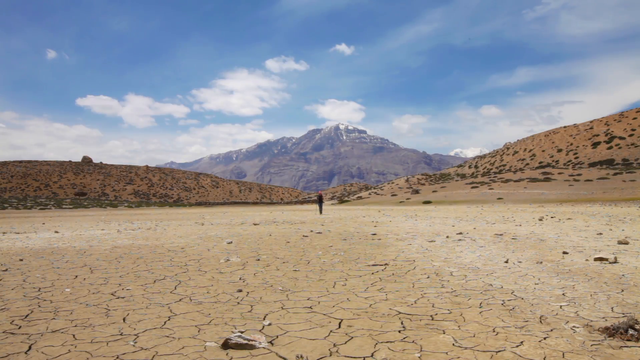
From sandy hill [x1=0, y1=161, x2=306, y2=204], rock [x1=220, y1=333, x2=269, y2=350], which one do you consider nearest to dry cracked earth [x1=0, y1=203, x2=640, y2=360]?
rock [x1=220, y1=333, x2=269, y2=350]

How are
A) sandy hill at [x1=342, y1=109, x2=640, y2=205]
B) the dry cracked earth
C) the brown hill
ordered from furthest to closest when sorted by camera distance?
the brown hill < sandy hill at [x1=342, y1=109, x2=640, y2=205] < the dry cracked earth

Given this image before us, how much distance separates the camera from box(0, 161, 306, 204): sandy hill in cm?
5656

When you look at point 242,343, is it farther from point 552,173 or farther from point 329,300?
point 552,173

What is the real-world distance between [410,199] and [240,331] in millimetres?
34249

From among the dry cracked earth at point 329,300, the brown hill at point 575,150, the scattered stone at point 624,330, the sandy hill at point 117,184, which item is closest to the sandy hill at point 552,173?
the brown hill at point 575,150

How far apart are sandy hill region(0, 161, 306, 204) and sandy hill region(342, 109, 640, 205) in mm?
33567

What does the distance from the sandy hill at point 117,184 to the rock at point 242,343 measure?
59795 millimetres

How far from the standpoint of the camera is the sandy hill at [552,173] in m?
30.3

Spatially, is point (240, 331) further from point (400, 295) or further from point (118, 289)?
point (118, 289)

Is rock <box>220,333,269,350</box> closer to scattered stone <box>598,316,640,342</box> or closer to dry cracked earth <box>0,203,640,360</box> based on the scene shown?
dry cracked earth <box>0,203,640,360</box>

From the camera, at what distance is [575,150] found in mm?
45781

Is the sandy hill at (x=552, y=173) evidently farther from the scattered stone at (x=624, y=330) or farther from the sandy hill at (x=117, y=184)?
the sandy hill at (x=117, y=184)

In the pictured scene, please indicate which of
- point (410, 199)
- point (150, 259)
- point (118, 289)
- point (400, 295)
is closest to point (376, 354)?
point (400, 295)

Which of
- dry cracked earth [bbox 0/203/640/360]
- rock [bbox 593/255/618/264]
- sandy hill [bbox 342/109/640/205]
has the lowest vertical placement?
dry cracked earth [bbox 0/203/640/360]
